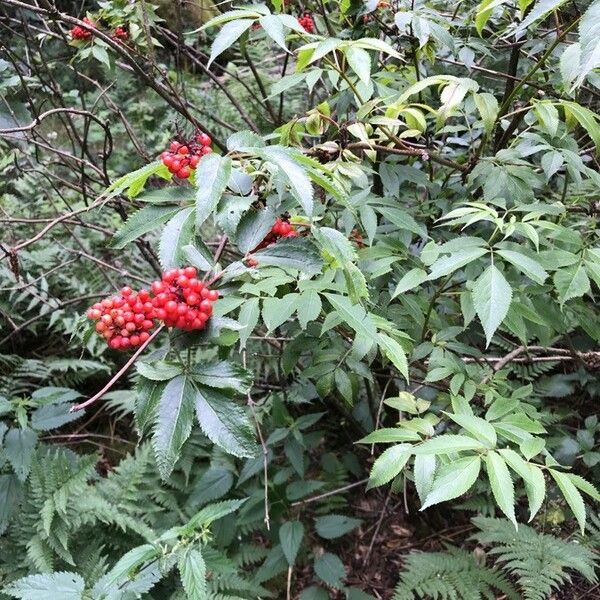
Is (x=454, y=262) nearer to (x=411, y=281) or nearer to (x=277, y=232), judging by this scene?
(x=411, y=281)

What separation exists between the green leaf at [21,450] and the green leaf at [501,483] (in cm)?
193

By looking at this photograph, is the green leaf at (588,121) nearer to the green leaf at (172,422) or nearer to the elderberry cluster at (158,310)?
the elderberry cluster at (158,310)

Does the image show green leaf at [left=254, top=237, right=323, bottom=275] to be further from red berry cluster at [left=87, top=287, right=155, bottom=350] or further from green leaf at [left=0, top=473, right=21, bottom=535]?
green leaf at [left=0, top=473, right=21, bottom=535]

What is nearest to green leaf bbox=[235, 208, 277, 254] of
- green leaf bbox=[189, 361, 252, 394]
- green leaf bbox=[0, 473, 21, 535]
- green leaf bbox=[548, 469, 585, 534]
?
green leaf bbox=[189, 361, 252, 394]

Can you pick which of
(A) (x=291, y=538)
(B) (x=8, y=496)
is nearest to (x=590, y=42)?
(A) (x=291, y=538)

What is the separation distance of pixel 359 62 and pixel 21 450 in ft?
6.53

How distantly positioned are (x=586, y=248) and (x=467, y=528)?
1517mm

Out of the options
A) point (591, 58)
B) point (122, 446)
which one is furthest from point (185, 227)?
point (122, 446)

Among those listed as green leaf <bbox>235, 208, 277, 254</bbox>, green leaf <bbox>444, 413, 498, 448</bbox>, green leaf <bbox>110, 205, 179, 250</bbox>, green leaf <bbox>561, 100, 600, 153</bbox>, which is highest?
green leaf <bbox>110, 205, 179, 250</bbox>

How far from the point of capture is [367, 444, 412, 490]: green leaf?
1.14 m

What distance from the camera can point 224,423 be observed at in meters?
0.94

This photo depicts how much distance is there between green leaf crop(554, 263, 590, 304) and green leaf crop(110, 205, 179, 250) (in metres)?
0.97

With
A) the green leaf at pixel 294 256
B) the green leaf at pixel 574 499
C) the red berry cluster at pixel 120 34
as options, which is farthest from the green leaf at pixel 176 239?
the red berry cluster at pixel 120 34

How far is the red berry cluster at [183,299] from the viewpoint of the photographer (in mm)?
926
